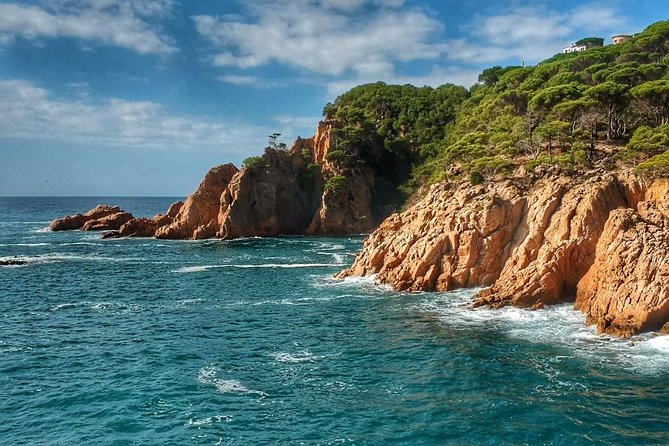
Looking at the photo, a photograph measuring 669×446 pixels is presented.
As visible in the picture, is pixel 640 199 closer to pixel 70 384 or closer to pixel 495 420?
pixel 495 420

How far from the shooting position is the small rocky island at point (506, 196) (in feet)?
138

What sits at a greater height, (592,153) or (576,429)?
(592,153)

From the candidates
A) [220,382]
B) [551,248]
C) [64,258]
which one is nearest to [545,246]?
[551,248]

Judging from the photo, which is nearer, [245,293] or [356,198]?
[245,293]

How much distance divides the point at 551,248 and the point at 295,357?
80.0 ft

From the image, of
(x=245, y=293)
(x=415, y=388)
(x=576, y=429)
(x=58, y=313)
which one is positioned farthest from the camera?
(x=245, y=293)

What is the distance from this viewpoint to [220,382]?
3020cm

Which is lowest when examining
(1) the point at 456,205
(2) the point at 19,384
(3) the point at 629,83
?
(2) the point at 19,384

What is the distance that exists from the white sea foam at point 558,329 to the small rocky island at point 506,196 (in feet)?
3.87

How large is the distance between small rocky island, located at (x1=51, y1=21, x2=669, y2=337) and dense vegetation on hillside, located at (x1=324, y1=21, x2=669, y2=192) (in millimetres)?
276

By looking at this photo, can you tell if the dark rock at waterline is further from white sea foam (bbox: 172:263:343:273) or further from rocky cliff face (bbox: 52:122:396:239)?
rocky cliff face (bbox: 52:122:396:239)

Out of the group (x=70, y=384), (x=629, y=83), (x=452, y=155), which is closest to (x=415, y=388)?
(x=70, y=384)

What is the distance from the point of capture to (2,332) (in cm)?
4134

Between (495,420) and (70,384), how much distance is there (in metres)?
23.7
